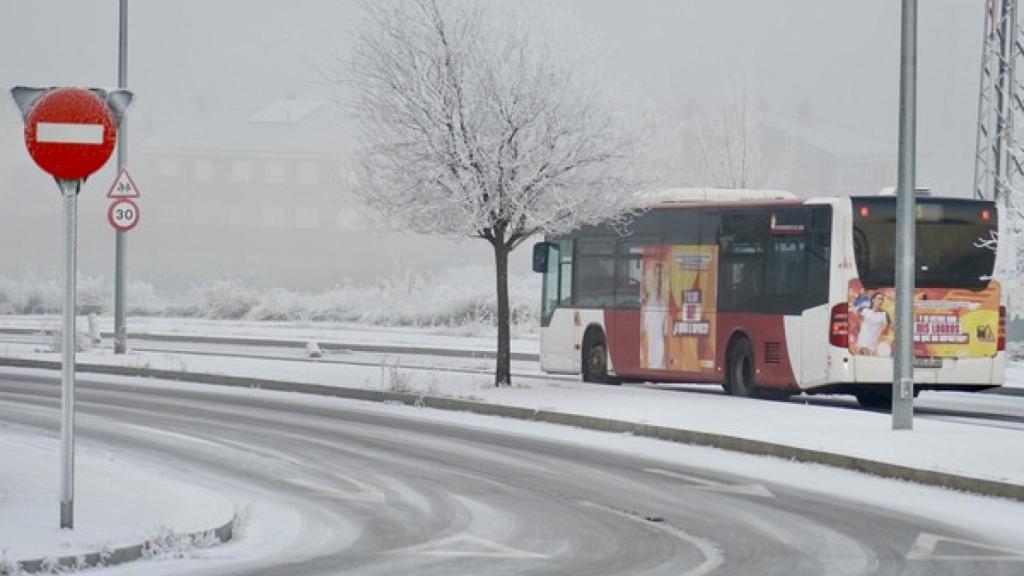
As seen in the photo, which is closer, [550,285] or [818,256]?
[818,256]

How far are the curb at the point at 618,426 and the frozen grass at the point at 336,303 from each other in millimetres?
20806

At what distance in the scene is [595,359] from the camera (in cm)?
3012

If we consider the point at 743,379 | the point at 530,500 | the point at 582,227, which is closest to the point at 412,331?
the point at 582,227

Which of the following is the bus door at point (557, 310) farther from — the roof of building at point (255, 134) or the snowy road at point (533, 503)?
the roof of building at point (255, 134)

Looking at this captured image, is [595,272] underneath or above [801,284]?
above

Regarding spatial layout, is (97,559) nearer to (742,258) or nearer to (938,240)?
(938,240)

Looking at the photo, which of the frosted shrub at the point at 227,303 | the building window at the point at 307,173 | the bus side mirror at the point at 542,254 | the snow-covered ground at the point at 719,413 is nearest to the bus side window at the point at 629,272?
the bus side mirror at the point at 542,254

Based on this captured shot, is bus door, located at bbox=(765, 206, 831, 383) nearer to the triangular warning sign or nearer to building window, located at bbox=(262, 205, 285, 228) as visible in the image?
the triangular warning sign

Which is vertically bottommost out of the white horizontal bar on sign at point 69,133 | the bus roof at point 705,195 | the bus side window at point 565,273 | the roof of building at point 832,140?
the bus side window at point 565,273

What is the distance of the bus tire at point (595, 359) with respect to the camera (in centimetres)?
2989

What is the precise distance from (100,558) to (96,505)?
2153 millimetres

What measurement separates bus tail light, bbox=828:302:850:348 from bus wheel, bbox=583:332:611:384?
18.8ft

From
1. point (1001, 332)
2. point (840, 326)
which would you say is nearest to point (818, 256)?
point (840, 326)

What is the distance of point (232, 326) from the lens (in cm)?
5488
